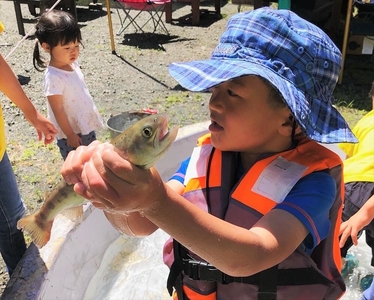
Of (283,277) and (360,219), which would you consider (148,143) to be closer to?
(283,277)

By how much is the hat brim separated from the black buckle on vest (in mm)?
700

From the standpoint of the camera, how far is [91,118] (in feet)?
13.4

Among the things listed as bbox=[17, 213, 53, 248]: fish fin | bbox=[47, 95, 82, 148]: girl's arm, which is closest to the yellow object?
bbox=[17, 213, 53, 248]: fish fin

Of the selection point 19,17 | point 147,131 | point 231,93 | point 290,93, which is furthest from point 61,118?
point 19,17

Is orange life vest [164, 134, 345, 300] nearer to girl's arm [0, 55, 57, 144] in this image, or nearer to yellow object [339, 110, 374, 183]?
yellow object [339, 110, 374, 183]

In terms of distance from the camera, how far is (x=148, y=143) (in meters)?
1.22

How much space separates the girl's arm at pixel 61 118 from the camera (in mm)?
3836

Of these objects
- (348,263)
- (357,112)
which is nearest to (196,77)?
(348,263)

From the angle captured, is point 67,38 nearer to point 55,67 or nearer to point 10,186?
point 55,67

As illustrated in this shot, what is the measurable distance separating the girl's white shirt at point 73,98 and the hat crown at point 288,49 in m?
2.30

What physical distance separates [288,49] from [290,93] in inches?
8.3

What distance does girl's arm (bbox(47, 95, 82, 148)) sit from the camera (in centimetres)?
384

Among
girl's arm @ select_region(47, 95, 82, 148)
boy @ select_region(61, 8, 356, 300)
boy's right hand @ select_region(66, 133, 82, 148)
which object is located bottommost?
boy's right hand @ select_region(66, 133, 82, 148)

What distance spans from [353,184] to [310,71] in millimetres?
1451
